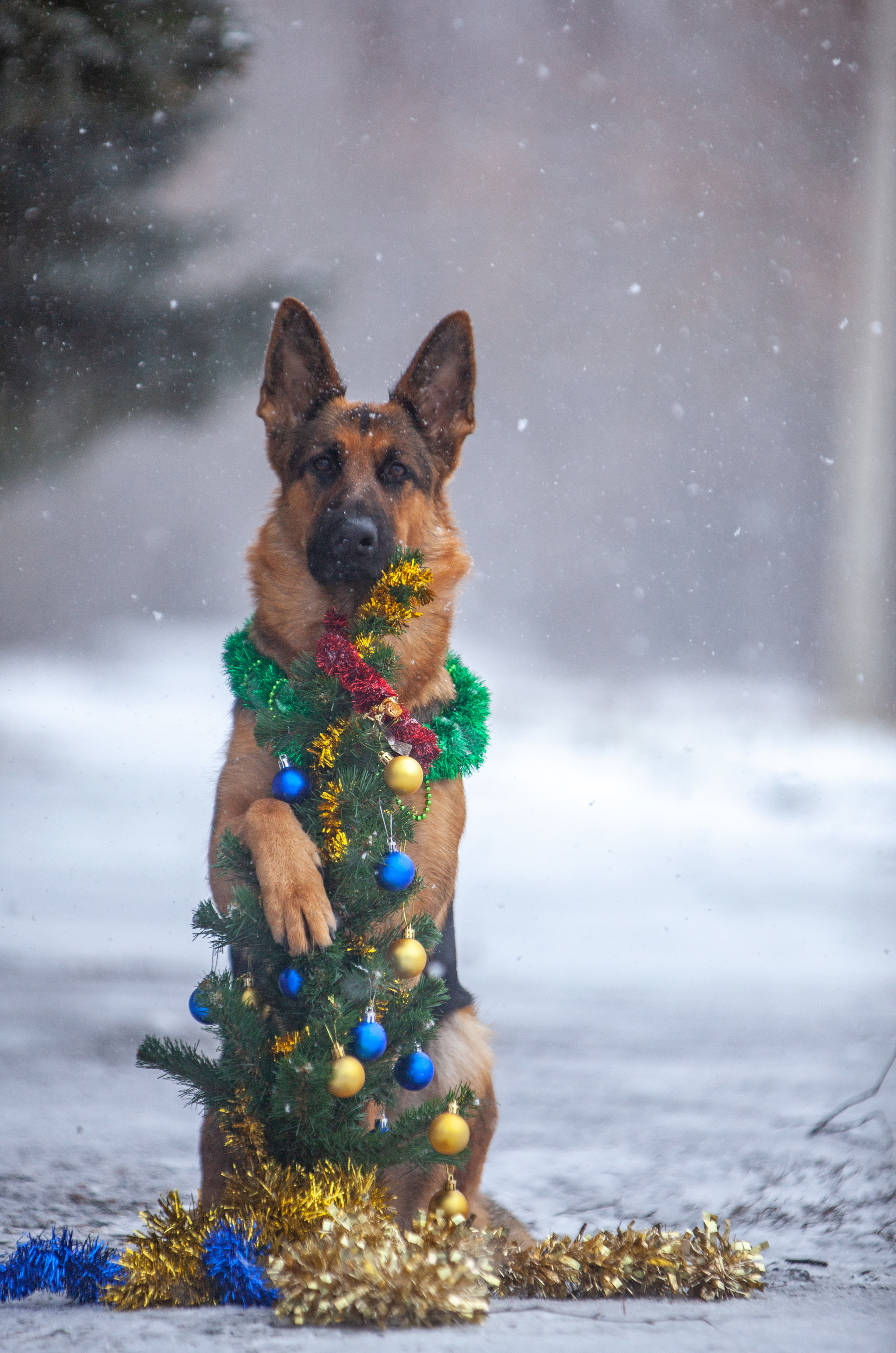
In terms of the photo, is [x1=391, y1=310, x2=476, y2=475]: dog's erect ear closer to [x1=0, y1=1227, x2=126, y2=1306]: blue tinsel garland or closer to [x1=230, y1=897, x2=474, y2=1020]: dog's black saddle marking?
[x1=230, y1=897, x2=474, y2=1020]: dog's black saddle marking

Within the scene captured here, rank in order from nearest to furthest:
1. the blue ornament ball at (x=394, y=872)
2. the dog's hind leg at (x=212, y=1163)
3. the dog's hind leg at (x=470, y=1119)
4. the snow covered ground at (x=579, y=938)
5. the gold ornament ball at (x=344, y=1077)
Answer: the gold ornament ball at (x=344, y=1077) < the blue ornament ball at (x=394, y=872) < the dog's hind leg at (x=212, y=1163) < the dog's hind leg at (x=470, y=1119) < the snow covered ground at (x=579, y=938)

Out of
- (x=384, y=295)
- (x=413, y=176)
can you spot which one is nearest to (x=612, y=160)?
(x=413, y=176)

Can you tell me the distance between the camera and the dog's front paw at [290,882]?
161cm

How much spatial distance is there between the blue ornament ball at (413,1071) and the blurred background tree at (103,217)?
2067mm

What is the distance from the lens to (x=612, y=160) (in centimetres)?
309

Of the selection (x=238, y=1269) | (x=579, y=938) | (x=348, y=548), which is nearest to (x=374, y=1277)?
(x=238, y=1269)

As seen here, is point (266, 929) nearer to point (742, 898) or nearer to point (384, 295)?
point (742, 898)

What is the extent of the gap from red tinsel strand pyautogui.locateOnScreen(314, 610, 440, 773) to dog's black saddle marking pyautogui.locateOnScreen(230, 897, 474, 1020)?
48 centimetres

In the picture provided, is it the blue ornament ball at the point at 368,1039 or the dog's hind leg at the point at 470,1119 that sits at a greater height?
the blue ornament ball at the point at 368,1039

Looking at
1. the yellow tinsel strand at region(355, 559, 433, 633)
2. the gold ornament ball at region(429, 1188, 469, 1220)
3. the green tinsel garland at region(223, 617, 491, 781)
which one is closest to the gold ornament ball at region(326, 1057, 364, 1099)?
the gold ornament ball at region(429, 1188, 469, 1220)

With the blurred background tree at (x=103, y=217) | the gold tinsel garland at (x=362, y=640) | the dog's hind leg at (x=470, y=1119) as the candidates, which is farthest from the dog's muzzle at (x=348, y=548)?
the blurred background tree at (x=103, y=217)

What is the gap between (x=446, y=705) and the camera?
7.02ft

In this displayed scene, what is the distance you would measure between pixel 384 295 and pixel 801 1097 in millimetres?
2518

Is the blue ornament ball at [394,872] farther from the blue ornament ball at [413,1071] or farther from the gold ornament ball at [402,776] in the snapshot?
the blue ornament ball at [413,1071]
